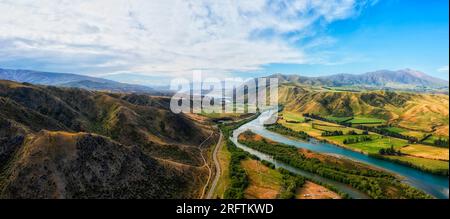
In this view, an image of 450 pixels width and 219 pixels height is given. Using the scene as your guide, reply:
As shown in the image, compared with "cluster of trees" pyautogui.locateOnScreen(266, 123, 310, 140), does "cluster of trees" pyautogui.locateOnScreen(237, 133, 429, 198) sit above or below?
below

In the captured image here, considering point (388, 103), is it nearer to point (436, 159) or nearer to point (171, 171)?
point (436, 159)

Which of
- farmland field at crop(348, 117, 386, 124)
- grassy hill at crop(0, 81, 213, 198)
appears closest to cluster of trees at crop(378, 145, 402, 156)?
grassy hill at crop(0, 81, 213, 198)

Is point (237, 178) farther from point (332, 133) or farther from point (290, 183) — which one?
point (332, 133)

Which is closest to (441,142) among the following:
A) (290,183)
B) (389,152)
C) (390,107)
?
(389,152)

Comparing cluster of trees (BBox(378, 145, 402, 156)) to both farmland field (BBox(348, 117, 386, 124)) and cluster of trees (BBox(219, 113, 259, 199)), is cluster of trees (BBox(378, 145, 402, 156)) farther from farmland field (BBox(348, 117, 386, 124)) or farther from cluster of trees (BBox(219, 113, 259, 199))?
farmland field (BBox(348, 117, 386, 124))
